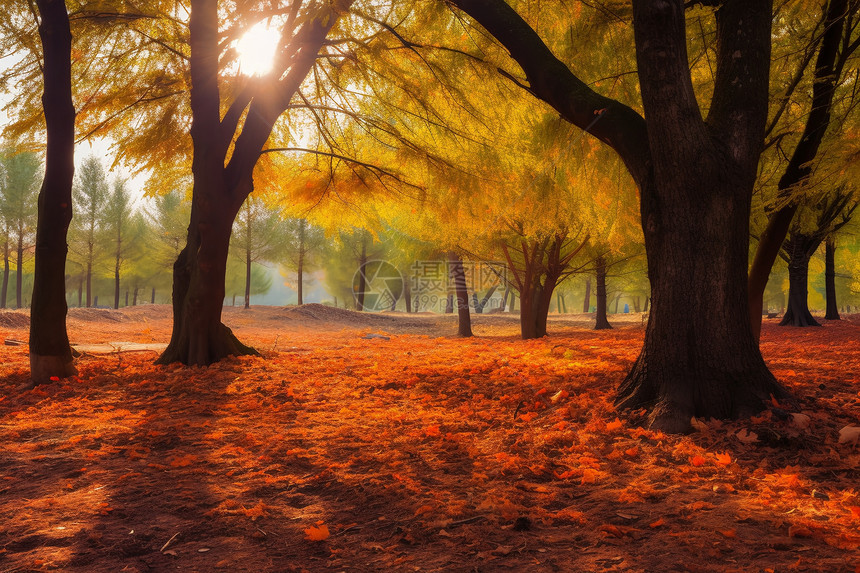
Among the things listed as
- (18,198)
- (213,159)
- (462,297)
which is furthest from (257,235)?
(213,159)

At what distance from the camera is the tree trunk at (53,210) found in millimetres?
5973

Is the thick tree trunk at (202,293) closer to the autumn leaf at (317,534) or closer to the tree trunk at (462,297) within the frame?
the autumn leaf at (317,534)

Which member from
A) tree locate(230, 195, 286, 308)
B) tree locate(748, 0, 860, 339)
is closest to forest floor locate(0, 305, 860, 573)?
tree locate(748, 0, 860, 339)

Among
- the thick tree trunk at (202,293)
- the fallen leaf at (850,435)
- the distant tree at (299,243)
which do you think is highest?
the distant tree at (299,243)

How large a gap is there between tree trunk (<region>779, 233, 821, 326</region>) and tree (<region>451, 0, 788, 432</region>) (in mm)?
14021

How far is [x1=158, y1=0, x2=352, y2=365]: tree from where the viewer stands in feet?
23.3

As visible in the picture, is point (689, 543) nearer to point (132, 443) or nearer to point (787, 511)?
point (787, 511)

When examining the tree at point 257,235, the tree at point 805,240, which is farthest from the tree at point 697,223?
the tree at point 257,235

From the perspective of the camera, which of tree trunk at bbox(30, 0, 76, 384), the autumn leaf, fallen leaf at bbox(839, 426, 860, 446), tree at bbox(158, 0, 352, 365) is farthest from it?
tree at bbox(158, 0, 352, 365)

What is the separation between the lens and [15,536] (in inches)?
91.8

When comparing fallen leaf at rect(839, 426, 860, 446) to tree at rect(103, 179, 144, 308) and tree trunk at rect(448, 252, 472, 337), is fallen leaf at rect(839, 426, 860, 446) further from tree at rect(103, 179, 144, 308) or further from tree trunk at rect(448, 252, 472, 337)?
tree at rect(103, 179, 144, 308)

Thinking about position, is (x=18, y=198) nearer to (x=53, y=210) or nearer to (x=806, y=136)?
(x=53, y=210)

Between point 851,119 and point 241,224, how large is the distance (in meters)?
25.8

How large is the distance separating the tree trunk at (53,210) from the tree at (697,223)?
239 inches
